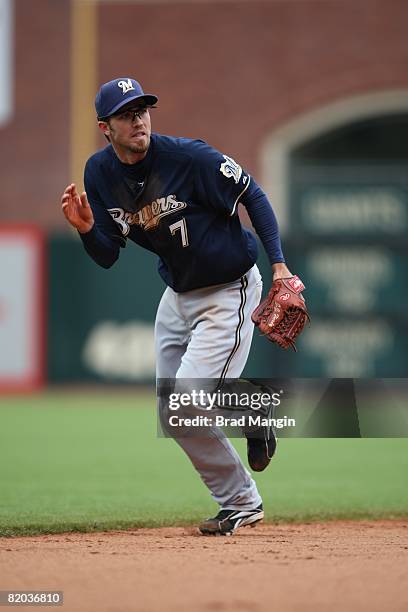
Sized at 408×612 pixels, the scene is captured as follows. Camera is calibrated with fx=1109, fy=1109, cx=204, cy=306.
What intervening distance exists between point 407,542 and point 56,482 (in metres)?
2.76

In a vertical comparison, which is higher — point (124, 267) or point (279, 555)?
point (124, 267)

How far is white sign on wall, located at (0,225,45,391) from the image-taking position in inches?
522

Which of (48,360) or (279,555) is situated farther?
(48,360)

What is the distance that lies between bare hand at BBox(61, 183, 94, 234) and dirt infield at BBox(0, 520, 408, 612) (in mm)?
1428

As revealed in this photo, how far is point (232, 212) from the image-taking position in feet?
16.6

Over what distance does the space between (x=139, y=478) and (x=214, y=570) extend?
10.6 ft

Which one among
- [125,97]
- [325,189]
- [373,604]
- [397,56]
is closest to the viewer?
[373,604]

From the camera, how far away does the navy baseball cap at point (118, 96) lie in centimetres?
487

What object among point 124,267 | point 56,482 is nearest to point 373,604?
point 56,482

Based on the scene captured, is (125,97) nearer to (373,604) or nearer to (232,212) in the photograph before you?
(232,212)


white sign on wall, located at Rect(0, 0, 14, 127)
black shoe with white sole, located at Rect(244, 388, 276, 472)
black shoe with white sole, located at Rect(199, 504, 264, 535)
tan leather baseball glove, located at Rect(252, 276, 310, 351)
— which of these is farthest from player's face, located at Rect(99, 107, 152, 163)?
white sign on wall, located at Rect(0, 0, 14, 127)

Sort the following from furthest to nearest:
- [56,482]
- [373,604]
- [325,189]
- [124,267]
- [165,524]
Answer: [124,267], [325,189], [56,482], [165,524], [373,604]

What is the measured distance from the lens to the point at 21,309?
1330cm

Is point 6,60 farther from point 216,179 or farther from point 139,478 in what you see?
point 216,179
